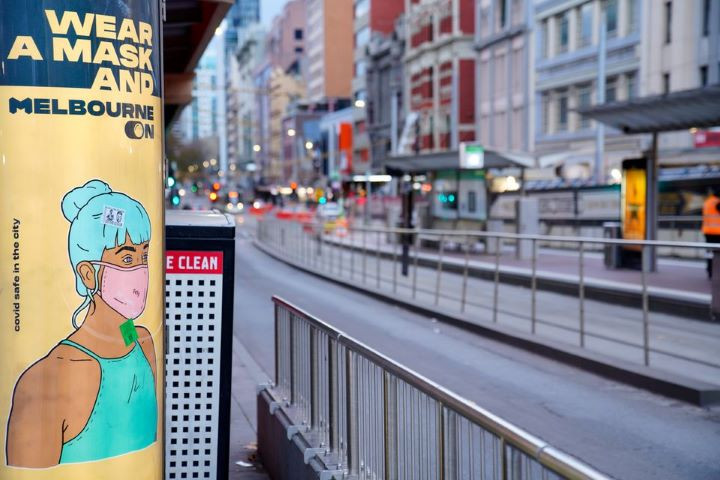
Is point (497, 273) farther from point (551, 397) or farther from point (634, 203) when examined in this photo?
point (634, 203)

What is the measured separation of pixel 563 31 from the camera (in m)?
47.9

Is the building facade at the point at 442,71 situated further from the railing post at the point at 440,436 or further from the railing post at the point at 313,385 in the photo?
the railing post at the point at 440,436

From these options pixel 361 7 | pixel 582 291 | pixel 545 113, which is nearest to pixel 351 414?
pixel 582 291

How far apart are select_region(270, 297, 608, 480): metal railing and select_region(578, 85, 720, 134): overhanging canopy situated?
12.5m

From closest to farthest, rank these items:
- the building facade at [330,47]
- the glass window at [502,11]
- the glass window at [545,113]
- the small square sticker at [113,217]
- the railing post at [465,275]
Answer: the small square sticker at [113,217] → the railing post at [465,275] → the glass window at [545,113] → the glass window at [502,11] → the building facade at [330,47]

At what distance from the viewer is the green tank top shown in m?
4.19

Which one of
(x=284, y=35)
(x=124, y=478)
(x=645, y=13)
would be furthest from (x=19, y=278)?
(x=284, y=35)

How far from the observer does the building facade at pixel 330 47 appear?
12375 cm

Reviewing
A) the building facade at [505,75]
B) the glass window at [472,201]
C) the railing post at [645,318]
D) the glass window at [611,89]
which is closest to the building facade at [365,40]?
the building facade at [505,75]

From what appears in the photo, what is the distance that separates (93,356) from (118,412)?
274 millimetres

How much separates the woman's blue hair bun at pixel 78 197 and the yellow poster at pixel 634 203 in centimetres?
1995

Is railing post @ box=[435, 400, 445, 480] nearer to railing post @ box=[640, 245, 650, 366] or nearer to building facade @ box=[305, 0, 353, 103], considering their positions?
railing post @ box=[640, 245, 650, 366]

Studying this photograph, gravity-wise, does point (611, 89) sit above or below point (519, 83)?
below

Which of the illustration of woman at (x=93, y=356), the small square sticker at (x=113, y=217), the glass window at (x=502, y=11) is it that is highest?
the glass window at (x=502, y=11)
